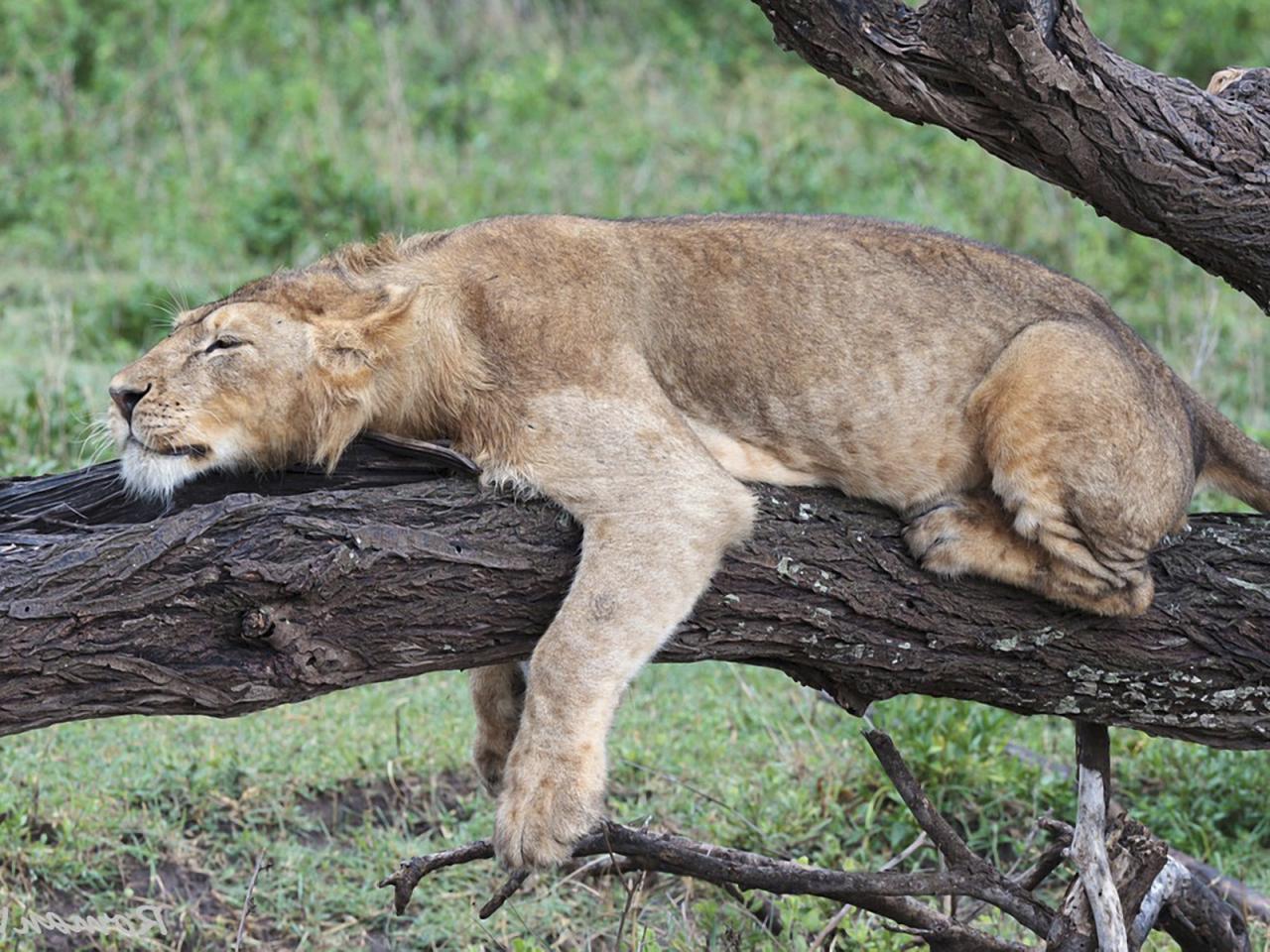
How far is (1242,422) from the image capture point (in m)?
8.48

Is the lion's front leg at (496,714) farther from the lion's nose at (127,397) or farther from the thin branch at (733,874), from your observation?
the lion's nose at (127,397)

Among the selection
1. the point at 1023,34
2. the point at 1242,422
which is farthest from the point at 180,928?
the point at 1242,422

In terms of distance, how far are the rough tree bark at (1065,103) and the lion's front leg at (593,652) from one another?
1031mm

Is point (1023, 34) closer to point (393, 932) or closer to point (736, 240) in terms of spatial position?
point (736, 240)

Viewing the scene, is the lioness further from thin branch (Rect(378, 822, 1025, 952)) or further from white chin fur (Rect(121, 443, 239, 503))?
thin branch (Rect(378, 822, 1025, 952))

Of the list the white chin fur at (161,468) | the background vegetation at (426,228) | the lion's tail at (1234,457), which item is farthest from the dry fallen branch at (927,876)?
the white chin fur at (161,468)

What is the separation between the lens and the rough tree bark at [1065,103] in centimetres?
358

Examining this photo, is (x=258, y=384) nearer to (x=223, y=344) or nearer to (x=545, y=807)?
(x=223, y=344)

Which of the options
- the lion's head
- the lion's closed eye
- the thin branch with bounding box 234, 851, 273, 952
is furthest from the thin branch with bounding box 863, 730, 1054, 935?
the lion's closed eye

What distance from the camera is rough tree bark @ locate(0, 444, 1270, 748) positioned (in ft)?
10.5

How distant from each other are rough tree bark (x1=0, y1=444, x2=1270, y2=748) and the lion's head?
0.08 m

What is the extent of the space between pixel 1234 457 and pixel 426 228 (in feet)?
20.5

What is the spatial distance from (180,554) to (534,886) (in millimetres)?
2451

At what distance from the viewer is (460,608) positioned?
3.49 meters
